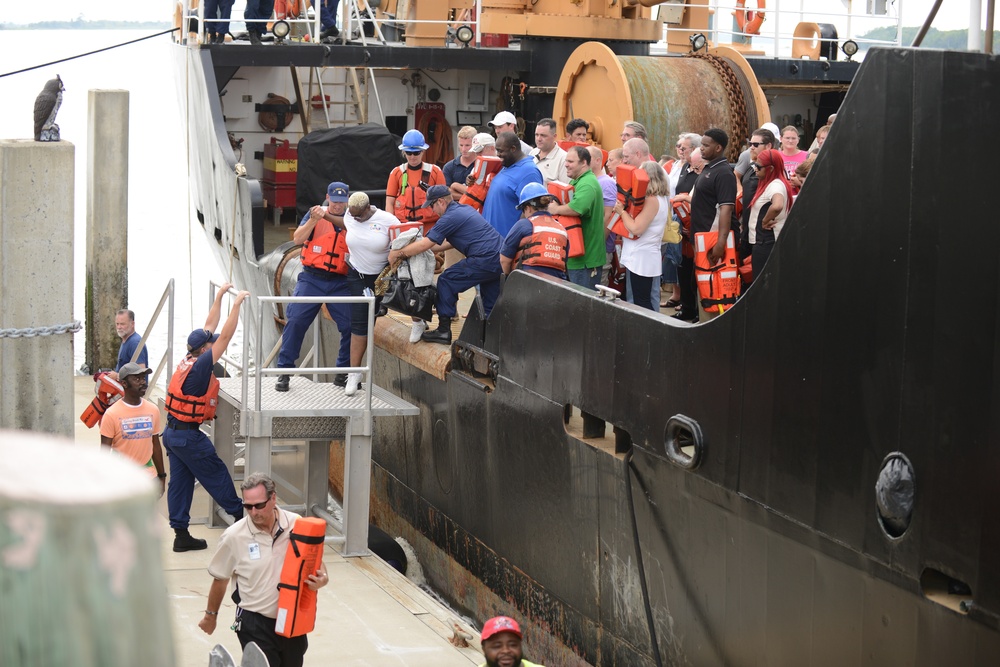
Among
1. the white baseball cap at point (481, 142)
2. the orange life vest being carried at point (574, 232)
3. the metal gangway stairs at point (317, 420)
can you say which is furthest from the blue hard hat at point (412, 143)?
the orange life vest being carried at point (574, 232)

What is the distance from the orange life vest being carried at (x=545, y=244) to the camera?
7.80 meters

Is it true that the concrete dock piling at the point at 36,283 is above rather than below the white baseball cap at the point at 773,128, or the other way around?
below

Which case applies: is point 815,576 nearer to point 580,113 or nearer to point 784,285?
Result: point 784,285

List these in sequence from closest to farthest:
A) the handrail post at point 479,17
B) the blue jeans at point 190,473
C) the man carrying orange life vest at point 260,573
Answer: the man carrying orange life vest at point 260,573 < the blue jeans at point 190,473 < the handrail post at point 479,17

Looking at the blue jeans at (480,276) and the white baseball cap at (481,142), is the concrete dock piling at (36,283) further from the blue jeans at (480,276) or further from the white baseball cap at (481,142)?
the white baseball cap at (481,142)

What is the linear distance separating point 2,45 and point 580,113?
165437 mm

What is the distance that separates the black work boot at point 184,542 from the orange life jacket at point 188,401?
3.03 feet

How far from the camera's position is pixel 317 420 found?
339 inches

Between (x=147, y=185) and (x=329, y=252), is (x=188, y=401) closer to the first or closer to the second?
(x=329, y=252)

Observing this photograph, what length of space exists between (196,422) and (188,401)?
0.52 ft

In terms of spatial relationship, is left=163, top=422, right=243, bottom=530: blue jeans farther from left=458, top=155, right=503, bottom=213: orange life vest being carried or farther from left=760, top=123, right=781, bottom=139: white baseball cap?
left=760, top=123, right=781, bottom=139: white baseball cap

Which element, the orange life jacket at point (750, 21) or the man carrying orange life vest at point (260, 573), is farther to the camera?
the orange life jacket at point (750, 21)

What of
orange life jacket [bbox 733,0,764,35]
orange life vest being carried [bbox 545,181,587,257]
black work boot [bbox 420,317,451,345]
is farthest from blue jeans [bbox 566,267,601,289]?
orange life jacket [bbox 733,0,764,35]

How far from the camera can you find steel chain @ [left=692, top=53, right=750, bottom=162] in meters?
11.4
